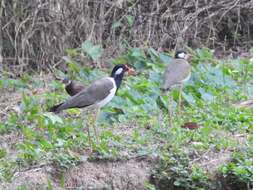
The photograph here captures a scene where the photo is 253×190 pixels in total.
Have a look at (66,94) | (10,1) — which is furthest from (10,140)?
(10,1)

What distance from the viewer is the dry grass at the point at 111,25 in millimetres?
10914

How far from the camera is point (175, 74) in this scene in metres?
9.14

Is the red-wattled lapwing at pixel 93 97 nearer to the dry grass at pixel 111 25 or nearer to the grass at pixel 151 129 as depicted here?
the grass at pixel 151 129

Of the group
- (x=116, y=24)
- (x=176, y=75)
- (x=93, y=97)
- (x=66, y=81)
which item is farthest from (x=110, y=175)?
(x=116, y=24)

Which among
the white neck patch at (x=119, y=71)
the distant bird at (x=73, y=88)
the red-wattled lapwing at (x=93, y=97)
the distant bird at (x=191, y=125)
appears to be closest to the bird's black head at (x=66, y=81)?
the distant bird at (x=73, y=88)

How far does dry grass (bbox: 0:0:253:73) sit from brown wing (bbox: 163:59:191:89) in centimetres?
218

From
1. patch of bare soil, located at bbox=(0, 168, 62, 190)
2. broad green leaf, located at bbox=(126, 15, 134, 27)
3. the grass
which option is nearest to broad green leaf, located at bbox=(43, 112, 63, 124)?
the grass

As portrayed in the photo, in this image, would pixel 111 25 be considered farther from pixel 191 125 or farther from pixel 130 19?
pixel 191 125

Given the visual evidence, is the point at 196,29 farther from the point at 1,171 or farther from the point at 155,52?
the point at 1,171

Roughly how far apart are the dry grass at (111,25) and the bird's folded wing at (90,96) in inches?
109

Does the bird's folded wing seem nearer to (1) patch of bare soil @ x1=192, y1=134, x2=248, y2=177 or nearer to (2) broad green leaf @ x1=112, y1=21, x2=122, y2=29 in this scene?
(1) patch of bare soil @ x1=192, y1=134, x2=248, y2=177

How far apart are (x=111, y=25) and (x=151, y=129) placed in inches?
140

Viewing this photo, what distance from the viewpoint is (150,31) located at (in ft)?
38.7

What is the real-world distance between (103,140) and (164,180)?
82cm
